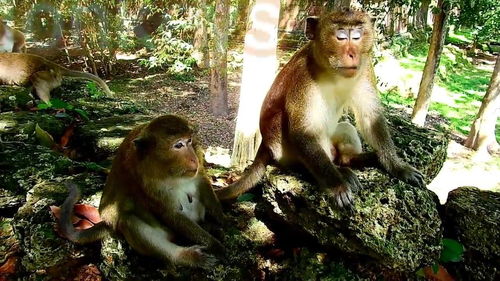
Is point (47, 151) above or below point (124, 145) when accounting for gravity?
below

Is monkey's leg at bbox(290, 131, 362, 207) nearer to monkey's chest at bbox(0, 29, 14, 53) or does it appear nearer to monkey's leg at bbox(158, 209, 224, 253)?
monkey's leg at bbox(158, 209, 224, 253)

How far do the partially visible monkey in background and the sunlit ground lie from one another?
7389mm

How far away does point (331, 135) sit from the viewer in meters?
3.21

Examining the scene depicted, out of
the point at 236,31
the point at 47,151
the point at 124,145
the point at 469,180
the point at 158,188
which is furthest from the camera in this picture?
the point at 236,31

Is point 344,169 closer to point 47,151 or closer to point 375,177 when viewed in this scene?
point 375,177

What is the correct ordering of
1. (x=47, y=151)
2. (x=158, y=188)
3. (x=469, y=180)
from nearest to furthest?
(x=158, y=188), (x=47, y=151), (x=469, y=180)

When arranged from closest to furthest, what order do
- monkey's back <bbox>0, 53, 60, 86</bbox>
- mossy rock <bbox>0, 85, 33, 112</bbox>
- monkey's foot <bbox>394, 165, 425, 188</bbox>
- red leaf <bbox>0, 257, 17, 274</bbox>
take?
monkey's foot <bbox>394, 165, 425, 188</bbox> → red leaf <bbox>0, 257, 17, 274</bbox> → mossy rock <bbox>0, 85, 33, 112</bbox> → monkey's back <bbox>0, 53, 60, 86</bbox>

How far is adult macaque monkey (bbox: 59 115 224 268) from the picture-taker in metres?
2.60

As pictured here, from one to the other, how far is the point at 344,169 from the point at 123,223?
1.47 metres

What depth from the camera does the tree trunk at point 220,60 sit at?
10.6 m

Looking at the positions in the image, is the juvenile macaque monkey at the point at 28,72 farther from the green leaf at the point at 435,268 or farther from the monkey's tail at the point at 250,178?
the green leaf at the point at 435,268

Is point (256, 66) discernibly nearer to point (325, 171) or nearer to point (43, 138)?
point (43, 138)

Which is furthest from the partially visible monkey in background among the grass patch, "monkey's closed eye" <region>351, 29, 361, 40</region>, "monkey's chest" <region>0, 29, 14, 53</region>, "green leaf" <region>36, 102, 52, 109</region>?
the grass patch

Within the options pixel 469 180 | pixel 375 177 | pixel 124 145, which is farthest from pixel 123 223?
pixel 469 180
